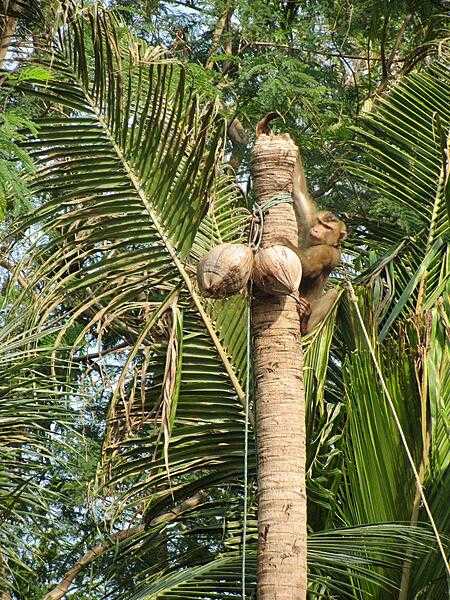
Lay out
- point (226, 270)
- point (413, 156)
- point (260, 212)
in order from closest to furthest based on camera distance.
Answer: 1. point (226, 270)
2. point (260, 212)
3. point (413, 156)

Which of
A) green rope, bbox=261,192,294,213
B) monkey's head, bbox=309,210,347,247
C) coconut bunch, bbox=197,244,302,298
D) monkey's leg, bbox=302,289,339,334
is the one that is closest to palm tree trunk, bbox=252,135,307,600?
green rope, bbox=261,192,294,213

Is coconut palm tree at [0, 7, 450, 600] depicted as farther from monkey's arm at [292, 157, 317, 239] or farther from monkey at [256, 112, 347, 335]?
monkey's arm at [292, 157, 317, 239]

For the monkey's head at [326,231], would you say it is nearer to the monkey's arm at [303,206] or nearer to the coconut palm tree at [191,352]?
the monkey's arm at [303,206]

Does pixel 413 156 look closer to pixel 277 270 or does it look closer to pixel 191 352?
pixel 191 352

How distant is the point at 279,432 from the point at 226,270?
0.50 meters

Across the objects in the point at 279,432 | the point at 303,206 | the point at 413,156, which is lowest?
the point at 279,432

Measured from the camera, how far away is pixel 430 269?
5961mm

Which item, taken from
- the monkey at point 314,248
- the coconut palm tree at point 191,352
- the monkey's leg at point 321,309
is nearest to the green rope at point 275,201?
the coconut palm tree at point 191,352

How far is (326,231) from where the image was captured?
555cm

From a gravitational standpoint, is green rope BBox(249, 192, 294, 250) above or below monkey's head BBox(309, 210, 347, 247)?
below

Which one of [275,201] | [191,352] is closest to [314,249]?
[191,352]

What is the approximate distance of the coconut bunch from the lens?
12.8ft

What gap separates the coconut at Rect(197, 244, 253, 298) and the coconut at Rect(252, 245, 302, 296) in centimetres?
3

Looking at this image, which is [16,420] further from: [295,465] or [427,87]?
[427,87]
